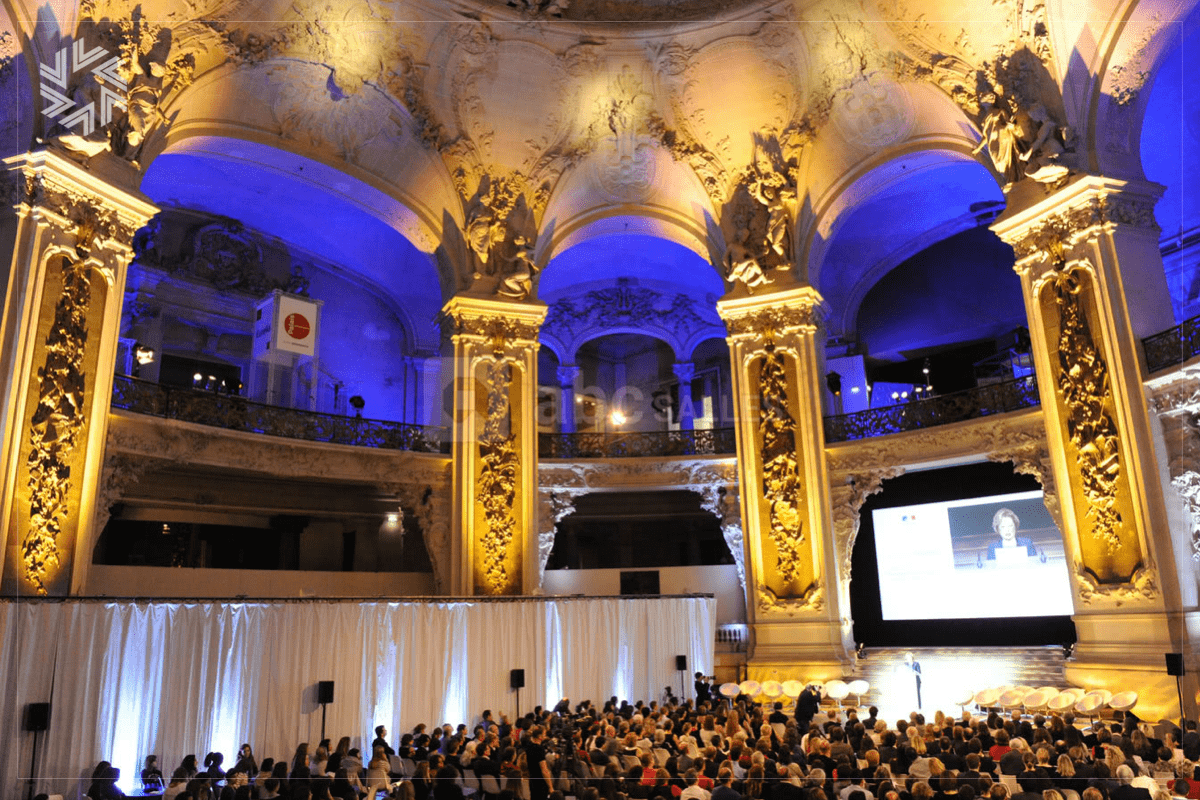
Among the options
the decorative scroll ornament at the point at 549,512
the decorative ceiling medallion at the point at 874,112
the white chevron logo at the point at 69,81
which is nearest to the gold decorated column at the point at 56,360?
the white chevron logo at the point at 69,81

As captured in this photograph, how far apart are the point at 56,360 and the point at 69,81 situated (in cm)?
402

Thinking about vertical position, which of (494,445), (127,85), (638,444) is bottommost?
(494,445)

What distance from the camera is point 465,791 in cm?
802

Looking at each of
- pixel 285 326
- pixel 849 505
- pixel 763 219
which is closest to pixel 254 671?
pixel 285 326

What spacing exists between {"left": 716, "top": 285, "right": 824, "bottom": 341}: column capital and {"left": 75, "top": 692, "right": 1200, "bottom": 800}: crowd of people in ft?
28.4

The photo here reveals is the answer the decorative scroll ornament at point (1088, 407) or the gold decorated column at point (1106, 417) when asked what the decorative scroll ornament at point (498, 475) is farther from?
the decorative scroll ornament at point (1088, 407)

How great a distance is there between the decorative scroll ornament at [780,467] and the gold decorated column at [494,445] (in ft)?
14.7

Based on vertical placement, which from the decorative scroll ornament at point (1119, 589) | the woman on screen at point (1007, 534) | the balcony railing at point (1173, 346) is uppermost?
the balcony railing at point (1173, 346)

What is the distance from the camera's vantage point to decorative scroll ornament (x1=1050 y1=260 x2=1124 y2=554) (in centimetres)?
1248

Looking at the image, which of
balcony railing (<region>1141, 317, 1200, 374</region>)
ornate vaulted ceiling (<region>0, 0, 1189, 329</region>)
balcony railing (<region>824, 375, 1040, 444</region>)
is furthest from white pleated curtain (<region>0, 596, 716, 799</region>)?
balcony railing (<region>1141, 317, 1200, 374</region>)

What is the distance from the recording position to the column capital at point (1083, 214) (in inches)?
511

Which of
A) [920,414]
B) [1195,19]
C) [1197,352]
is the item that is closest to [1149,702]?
[1197,352]

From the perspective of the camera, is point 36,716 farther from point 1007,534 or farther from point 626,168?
point 1007,534

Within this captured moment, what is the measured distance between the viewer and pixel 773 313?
17156 millimetres
